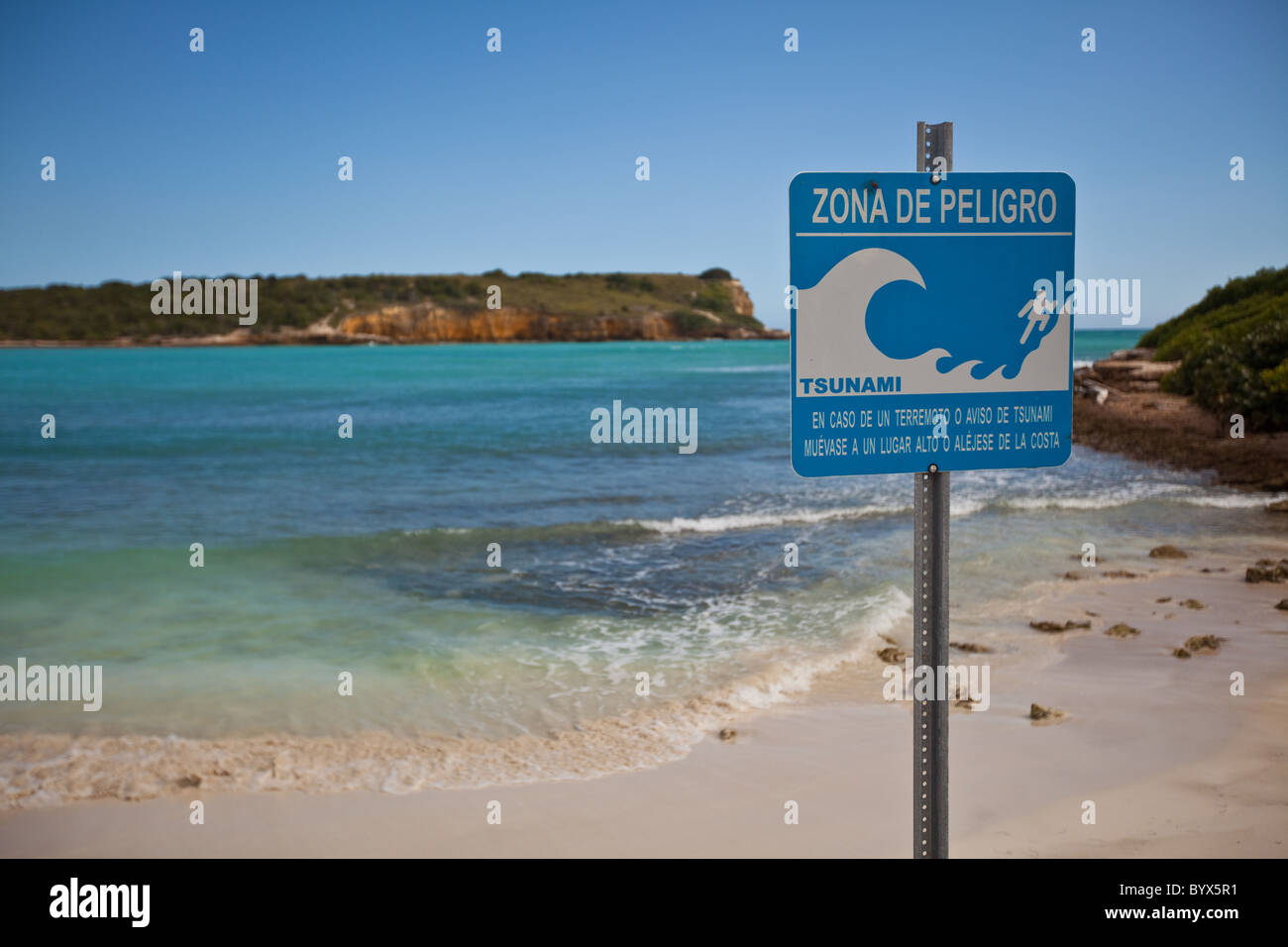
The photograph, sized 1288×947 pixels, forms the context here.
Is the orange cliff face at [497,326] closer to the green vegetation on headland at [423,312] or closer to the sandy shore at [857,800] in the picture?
the green vegetation on headland at [423,312]

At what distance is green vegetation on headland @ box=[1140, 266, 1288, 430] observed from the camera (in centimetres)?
1933

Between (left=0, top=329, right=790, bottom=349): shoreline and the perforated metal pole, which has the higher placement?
(left=0, top=329, right=790, bottom=349): shoreline

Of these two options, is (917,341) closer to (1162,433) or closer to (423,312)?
(1162,433)

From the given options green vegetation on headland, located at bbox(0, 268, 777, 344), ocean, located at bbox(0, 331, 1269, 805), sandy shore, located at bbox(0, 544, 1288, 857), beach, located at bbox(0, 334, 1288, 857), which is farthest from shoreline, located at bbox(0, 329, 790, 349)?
sandy shore, located at bbox(0, 544, 1288, 857)

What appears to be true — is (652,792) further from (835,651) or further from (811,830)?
(835,651)

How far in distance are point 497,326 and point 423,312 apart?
1156cm

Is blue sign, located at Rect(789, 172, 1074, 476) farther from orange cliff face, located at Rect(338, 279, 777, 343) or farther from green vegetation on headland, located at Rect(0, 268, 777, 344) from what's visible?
orange cliff face, located at Rect(338, 279, 777, 343)

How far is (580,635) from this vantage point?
9.33m

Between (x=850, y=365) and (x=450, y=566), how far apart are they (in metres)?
11.4

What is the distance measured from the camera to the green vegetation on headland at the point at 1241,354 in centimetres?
1933

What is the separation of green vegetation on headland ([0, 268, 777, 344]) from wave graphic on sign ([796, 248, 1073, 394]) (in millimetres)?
97972

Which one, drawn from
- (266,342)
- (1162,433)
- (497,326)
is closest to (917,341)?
(1162,433)

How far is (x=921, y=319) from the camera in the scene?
2.17m

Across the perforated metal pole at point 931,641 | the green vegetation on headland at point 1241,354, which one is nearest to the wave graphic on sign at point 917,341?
the perforated metal pole at point 931,641
